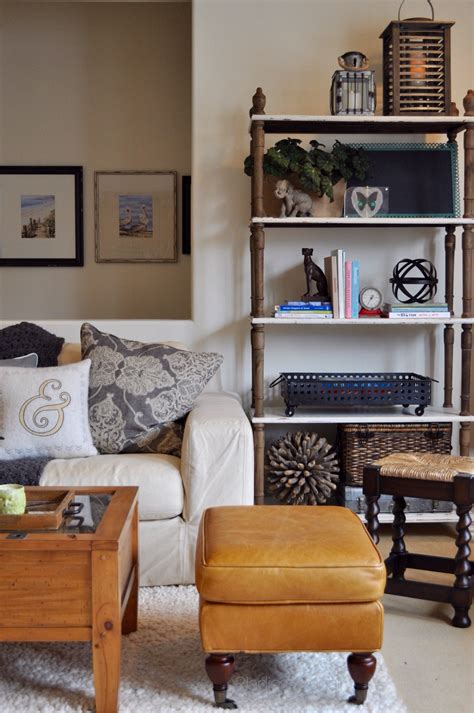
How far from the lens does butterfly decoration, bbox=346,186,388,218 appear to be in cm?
351

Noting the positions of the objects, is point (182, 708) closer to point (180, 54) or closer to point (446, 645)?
point (446, 645)

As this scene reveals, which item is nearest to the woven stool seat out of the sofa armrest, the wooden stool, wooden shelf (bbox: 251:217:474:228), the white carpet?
the wooden stool

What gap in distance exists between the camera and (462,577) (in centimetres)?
247

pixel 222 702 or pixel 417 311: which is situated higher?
pixel 417 311

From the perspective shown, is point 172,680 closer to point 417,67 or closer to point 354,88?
point 354,88

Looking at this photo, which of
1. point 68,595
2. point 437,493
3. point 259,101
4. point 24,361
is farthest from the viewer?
point 259,101

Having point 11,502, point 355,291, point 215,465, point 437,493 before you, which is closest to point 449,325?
point 355,291

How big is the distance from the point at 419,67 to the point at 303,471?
5.81 ft

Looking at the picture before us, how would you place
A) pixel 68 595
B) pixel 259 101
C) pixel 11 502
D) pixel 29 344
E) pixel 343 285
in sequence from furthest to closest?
pixel 343 285, pixel 259 101, pixel 29 344, pixel 11 502, pixel 68 595

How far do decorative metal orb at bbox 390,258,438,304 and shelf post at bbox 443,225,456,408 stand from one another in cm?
7

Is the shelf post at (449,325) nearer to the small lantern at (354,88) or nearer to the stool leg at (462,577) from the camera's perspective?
the small lantern at (354,88)

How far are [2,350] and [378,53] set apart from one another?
2157 millimetres

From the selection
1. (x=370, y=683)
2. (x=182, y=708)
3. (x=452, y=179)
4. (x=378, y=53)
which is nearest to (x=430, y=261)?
(x=452, y=179)

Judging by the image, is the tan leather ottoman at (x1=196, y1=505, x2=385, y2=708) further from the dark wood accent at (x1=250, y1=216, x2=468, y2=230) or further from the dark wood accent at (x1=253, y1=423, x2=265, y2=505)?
the dark wood accent at (x1=250, y1=216, x2=468, y2=230)
